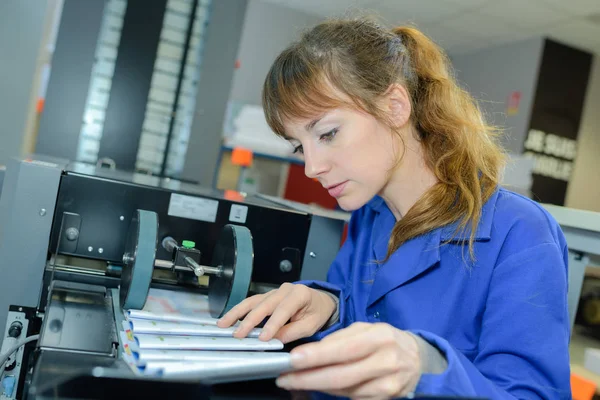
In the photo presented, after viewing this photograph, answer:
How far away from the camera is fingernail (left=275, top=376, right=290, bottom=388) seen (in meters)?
0.49

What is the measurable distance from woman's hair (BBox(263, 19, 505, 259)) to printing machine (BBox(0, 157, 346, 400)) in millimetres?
224

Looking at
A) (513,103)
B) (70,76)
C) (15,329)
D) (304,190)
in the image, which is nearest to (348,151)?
(15,329)

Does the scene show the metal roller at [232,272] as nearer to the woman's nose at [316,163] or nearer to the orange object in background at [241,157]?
the woman's nose at [316,163]

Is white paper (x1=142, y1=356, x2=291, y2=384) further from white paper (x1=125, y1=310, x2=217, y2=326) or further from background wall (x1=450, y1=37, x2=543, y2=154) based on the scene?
background wall (x1=450, y1=37, x2=543, y2=154)

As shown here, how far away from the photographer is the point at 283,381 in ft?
1.61

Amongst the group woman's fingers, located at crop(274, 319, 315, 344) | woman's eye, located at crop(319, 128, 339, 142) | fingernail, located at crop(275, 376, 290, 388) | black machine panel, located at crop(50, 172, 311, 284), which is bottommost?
woman's fingers, located at crop(274, 319, 315, 344)

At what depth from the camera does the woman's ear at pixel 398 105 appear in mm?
922

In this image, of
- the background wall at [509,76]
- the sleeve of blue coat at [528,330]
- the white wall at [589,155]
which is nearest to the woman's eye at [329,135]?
the sleeve of blue coat at [528,330]

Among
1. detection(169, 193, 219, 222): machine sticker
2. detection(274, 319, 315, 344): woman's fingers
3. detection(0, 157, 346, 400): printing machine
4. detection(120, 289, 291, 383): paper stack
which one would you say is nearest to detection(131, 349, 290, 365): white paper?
detection(120, 289, 291, 383): paper stack

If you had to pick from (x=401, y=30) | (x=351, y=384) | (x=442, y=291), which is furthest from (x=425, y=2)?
(x=351, y=384)

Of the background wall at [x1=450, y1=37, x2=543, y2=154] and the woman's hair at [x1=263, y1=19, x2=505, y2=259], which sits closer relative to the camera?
the woman's hair at [x1=263, y1=19, x2=505, y2=259]

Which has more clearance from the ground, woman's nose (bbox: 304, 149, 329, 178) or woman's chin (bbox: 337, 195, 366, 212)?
woman's nose (bbox: 304, 149, 329, 178)

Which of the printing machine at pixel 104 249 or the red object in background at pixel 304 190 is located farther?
the red object in background at pixel 304 190

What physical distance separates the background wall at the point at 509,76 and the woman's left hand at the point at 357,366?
4.83 meters
